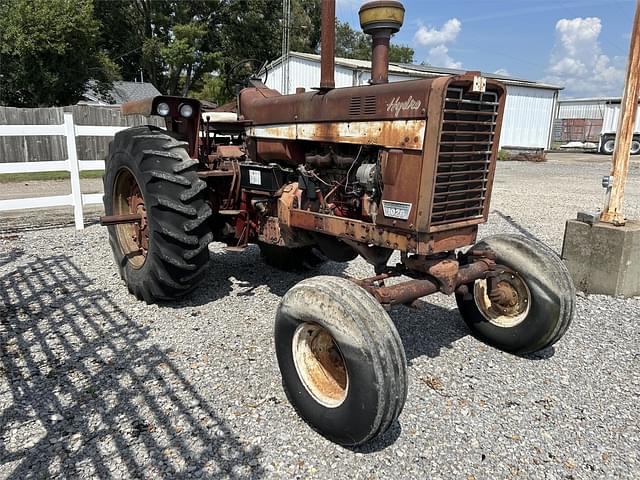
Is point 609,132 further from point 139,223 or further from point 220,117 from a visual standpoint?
point 139,223

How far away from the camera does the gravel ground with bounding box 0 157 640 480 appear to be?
2.49m

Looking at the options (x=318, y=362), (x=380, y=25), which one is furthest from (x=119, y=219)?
(x=380, y=25)

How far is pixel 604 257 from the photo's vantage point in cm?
495

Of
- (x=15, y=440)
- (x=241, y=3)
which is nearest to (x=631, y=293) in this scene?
(x=15, y=440)

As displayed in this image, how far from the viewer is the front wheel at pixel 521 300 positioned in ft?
11.2

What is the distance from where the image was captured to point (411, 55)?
190 feet

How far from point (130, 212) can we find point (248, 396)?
2.68 metres

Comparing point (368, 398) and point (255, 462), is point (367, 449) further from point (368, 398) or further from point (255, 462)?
point (255, 462)

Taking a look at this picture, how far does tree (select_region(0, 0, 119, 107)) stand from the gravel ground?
68.0 feet

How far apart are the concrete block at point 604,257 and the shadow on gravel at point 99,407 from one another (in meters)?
3.94

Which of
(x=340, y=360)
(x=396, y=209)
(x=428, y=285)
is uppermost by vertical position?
(x=396, y=209)

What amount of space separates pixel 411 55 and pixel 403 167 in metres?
59.4

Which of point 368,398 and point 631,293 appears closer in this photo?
point 368,398

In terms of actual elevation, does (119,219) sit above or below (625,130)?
below
